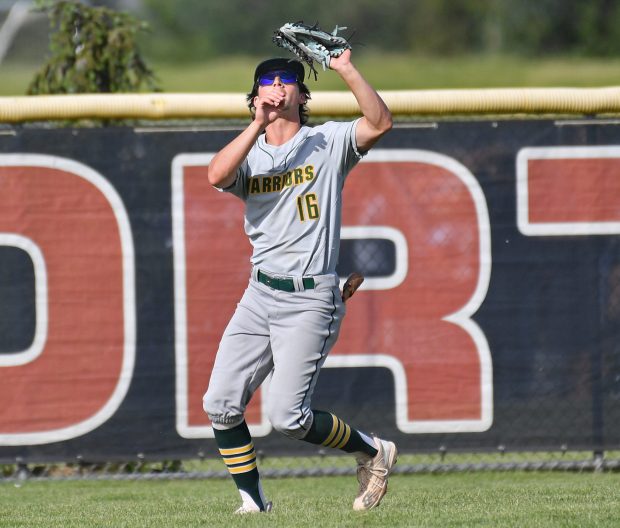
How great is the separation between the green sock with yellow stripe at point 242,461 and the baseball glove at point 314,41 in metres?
1.61

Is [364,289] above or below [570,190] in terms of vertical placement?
below

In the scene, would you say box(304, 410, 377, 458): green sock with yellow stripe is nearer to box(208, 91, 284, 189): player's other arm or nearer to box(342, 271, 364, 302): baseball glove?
box(342, 271, 364, 302): baseball glove

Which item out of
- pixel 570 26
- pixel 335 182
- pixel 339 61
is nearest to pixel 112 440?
pixel 335 182

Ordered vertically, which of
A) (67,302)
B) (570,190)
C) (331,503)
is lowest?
(331,503)

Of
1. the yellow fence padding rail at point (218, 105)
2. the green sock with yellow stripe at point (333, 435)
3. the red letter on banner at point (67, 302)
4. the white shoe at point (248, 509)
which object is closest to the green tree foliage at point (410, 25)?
the yellow fence padding rail at point (218, 105)

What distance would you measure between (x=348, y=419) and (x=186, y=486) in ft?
3.32

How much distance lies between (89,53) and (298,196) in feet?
11.5

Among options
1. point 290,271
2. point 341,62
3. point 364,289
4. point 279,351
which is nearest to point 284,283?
point 290,271

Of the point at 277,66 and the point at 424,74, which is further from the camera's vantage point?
the point at 424,74

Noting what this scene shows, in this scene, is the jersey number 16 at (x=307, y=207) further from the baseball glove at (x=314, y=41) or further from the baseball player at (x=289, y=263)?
the baseball glove at (x=314, y=41)

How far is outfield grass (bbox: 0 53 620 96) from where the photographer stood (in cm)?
2778

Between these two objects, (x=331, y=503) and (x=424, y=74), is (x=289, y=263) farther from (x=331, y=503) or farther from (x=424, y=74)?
(x=424, y=74)

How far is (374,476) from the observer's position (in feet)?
17.6

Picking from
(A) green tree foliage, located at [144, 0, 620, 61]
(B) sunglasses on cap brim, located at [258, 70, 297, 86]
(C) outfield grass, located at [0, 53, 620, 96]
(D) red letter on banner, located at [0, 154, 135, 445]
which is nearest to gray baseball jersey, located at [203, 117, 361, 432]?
(B) sunglasses on cap brim, located at [258, 70, 297, 86]
